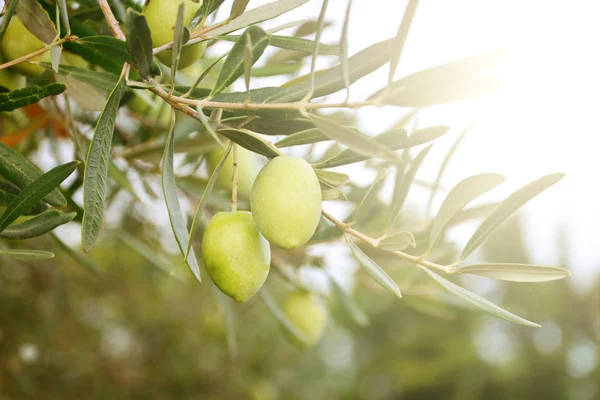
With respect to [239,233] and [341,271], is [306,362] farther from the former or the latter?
[239,233]

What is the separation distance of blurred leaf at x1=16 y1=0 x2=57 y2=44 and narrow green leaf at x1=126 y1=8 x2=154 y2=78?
18 centimetres

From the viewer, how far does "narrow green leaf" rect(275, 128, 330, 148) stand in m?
0.57

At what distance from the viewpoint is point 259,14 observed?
614 millimetres

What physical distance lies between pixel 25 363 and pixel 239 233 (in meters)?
1.20

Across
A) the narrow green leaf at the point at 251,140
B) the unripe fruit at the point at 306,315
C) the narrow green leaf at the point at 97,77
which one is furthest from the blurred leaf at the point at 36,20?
the unripe fruit at the point at 306,315

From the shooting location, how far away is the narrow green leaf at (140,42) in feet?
1.55

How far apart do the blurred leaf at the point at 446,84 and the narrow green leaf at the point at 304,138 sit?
0.28 ft

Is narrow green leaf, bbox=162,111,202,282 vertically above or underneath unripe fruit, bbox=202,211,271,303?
above

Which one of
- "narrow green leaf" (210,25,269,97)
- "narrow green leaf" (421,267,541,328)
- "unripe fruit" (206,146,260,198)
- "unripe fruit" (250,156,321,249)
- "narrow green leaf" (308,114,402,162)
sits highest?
"narrow green leaf" (210,25,269,97)

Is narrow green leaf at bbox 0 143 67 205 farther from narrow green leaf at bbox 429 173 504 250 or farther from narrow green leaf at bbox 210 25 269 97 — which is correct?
narrow green leaf at bbox 429 173 504 250

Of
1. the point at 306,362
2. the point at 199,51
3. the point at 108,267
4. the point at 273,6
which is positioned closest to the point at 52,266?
the point at 108,267

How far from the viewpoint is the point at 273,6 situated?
0.60 m

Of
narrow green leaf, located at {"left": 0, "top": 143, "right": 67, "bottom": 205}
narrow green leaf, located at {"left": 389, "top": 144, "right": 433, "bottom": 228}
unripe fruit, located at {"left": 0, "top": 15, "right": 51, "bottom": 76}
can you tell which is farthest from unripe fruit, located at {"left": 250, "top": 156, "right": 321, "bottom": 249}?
unripe fruit, located at {"left": 0, "top": 15, "right": 51, "bottom": 76}

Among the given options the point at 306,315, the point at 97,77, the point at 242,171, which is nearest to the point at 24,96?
the point at 97,77
